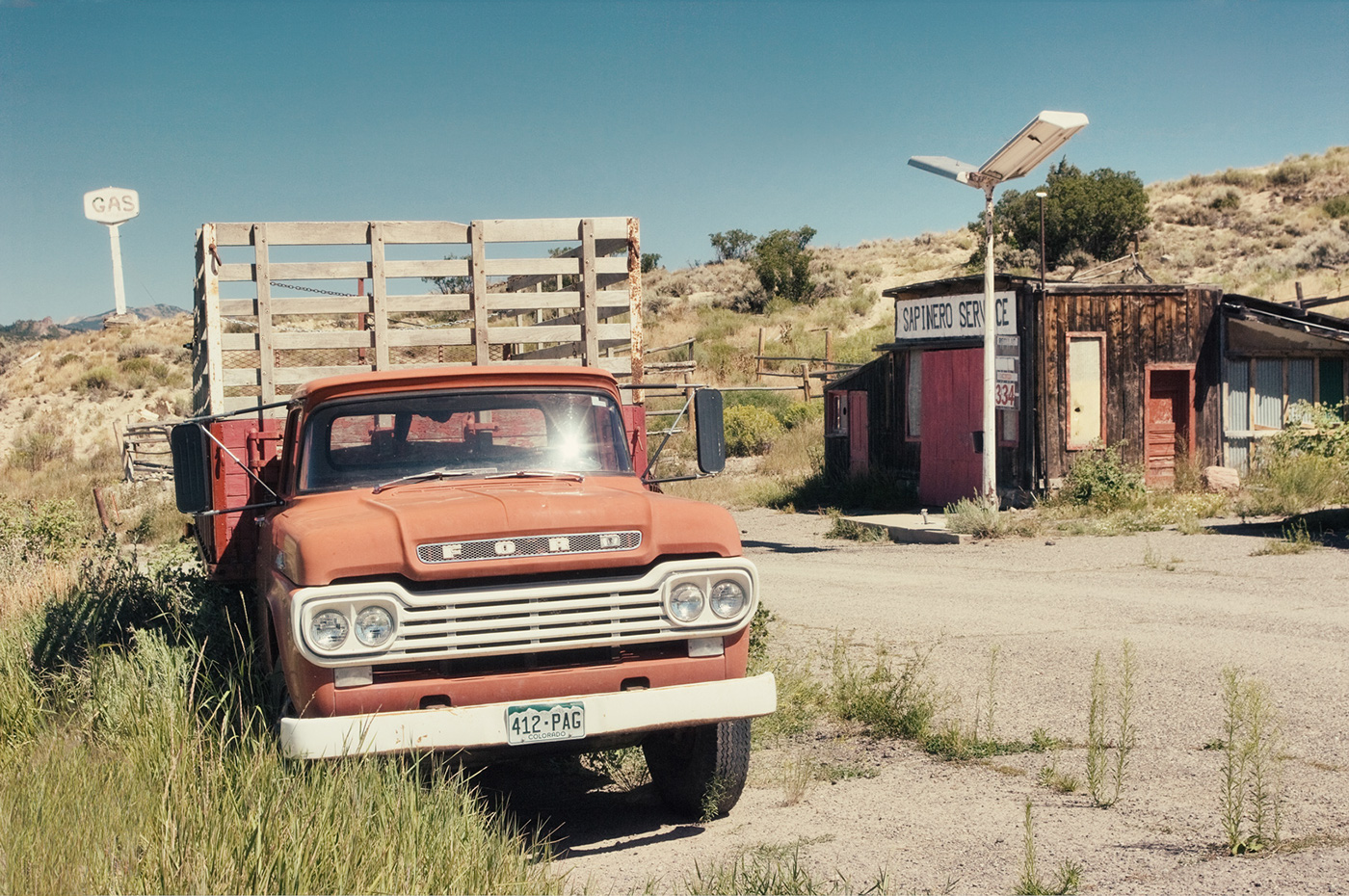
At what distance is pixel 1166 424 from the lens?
2084cm

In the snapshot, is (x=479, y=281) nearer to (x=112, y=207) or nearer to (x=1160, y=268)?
(x=112, y=207)

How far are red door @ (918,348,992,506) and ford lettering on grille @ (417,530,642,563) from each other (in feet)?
53.4

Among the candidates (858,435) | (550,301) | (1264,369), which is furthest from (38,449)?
(1264,369)

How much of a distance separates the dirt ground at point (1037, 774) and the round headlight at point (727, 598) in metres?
0.97

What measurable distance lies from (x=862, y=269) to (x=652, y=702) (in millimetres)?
58907

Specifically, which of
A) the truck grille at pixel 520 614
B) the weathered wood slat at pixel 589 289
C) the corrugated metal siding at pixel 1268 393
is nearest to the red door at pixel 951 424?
the corrugated metal siding at pixel 1268 393

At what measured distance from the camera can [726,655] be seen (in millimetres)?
5102

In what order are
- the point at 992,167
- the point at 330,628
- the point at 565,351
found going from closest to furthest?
1. the point at 330,628
2. the point at 565,351
3. the point at 992,167

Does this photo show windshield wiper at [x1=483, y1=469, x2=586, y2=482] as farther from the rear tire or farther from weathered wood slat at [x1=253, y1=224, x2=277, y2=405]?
weathered wood slat at [x1=253, y1=224, x2=277, y2=405]

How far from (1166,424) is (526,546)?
18.6 metres

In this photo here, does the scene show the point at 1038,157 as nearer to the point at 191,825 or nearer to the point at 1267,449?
the point at 1267,449

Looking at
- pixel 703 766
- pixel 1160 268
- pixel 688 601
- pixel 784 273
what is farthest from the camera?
pixel 784 273

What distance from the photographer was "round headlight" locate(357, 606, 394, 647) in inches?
180

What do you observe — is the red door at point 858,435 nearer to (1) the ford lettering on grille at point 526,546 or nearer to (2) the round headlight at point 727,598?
(2) the round headlight at point 727,598
